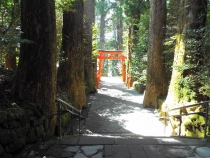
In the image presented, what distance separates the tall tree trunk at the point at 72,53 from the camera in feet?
20.3

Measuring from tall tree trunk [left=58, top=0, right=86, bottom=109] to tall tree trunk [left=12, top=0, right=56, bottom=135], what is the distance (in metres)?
2.85

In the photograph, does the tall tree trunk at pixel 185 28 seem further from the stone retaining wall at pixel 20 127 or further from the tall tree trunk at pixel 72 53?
the stone retaining wall at pixel 20 127

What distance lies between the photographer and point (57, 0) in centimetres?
464

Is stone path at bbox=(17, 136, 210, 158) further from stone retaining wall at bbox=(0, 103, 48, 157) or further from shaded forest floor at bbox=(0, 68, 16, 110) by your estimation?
shaded forest floor at bbox=(0, 68, 16, 110)

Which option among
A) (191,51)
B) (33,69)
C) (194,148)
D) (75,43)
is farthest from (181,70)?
(33,69)

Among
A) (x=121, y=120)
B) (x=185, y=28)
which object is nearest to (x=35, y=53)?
(x=185, y=28)

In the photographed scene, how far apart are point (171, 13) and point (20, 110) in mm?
7461

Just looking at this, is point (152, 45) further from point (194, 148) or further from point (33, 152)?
point (33, 152)

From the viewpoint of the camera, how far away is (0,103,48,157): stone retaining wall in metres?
2.40

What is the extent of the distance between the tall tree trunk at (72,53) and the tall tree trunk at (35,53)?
285 centimetres

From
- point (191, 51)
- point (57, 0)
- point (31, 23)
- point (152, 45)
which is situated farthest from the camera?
point (152, 45)

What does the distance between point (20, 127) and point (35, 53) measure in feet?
3.93

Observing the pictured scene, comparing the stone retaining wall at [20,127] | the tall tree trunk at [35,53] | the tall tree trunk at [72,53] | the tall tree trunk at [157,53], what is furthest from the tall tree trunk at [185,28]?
the stone retaining wall at [20,127]

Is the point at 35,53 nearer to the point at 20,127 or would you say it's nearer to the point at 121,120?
the point at 20,127
